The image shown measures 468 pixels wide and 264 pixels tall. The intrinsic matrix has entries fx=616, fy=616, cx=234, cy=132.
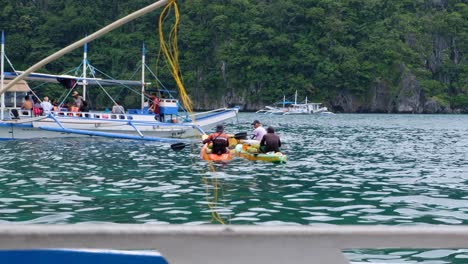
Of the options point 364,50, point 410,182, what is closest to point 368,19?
point 364,50

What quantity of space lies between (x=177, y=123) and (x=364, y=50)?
241 feet

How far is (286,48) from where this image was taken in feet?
329

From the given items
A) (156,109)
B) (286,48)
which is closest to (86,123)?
(156,109)

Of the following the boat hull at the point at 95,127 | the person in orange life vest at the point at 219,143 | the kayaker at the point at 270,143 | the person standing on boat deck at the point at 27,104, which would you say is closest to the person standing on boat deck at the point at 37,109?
the person standing on boat deck at the point at 27,104

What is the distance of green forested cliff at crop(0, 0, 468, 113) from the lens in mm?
96688

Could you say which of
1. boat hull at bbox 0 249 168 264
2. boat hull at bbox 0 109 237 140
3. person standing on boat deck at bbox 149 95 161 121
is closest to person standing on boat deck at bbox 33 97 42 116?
boat hull at bbox 0 109 237 140

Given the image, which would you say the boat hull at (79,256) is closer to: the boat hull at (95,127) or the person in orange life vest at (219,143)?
the person in orange life vest at (219,143)

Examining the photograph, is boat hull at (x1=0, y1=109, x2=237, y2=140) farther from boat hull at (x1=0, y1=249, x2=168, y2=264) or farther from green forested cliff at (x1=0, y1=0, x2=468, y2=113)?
green forested cliff at (x1=0, y1=0, x2=468, y2=113)

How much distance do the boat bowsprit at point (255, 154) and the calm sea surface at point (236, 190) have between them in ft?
1.31

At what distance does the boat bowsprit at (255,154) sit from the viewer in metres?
19.8

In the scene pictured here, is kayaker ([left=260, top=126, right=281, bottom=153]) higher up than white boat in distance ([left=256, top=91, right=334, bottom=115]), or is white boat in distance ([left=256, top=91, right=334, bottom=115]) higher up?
white boat in distance ([left=256, top=91, right=334, bottom=115])

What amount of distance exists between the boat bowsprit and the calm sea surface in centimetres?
40

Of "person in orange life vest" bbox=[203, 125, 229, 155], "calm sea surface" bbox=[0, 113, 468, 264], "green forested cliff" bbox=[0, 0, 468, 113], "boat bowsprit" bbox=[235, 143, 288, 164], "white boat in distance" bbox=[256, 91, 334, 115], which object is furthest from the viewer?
"green forested cliff" bbox=[0, 0, 468, 113]

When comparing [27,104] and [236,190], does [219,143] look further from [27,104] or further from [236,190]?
[27,104]
